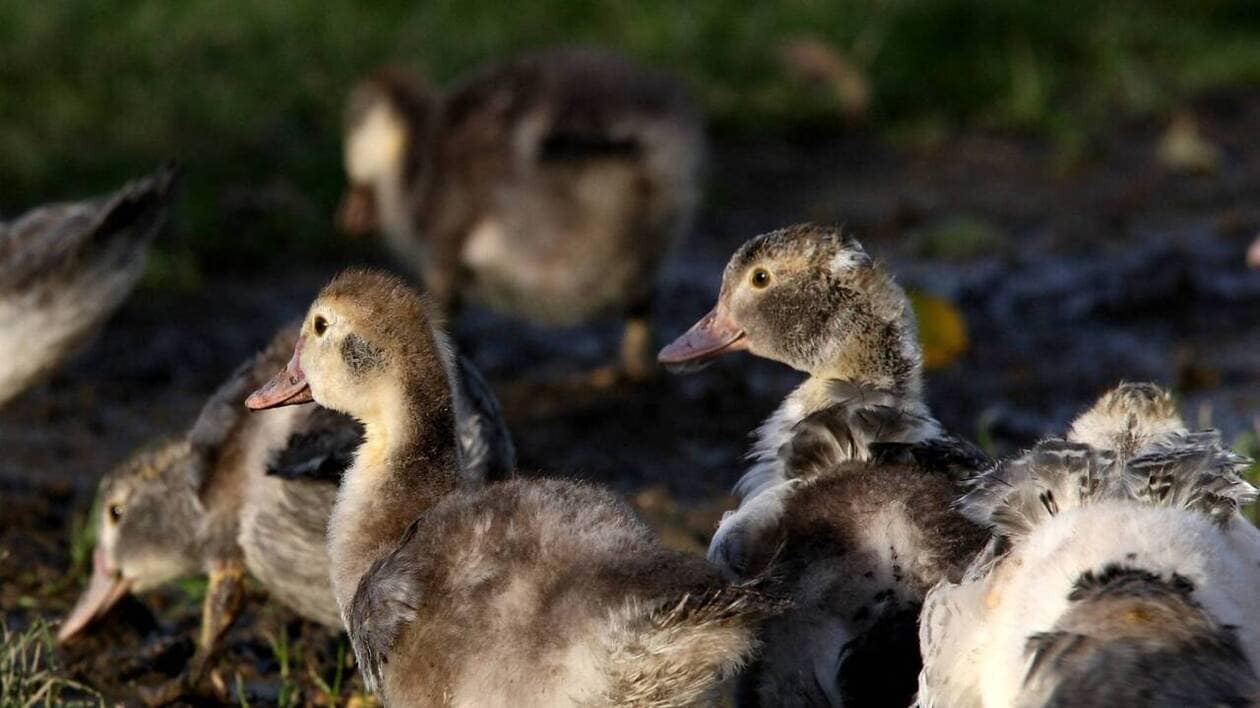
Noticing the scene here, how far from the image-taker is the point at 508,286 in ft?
25.7

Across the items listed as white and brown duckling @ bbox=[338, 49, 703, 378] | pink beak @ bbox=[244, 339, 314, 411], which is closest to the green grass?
pink beak @ bbox=[244, 339, 314, 411]

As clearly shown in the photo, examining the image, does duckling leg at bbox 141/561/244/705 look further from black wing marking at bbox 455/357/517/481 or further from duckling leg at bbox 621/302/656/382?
duckling leg at bbox 621/302/656/382

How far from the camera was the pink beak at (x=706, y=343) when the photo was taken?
199 inches

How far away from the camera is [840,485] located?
416 cm

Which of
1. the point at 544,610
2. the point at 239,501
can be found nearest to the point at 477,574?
the point at 544,610

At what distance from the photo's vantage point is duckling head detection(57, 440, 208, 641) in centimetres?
548

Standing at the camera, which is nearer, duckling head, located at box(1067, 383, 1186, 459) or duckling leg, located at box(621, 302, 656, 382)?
duckling head, located at box(1067, 383, 1186, 459)

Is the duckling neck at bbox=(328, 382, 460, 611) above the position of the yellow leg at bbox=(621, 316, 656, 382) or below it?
below

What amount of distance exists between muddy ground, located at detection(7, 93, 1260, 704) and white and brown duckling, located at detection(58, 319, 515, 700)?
0.16 meters

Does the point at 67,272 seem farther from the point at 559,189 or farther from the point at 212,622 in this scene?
the point at 559,189

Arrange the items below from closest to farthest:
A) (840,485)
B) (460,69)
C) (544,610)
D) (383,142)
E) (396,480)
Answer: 1. (544,610)
2. (840,485)
3. (396,480)
4. (383,142)
5. (460,69)

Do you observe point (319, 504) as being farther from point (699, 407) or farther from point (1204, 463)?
point (699, 407)

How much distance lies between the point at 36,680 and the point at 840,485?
76.0 inches

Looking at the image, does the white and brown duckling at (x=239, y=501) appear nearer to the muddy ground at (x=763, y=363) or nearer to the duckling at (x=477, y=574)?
the muddy ground at (x=763, y=363)
